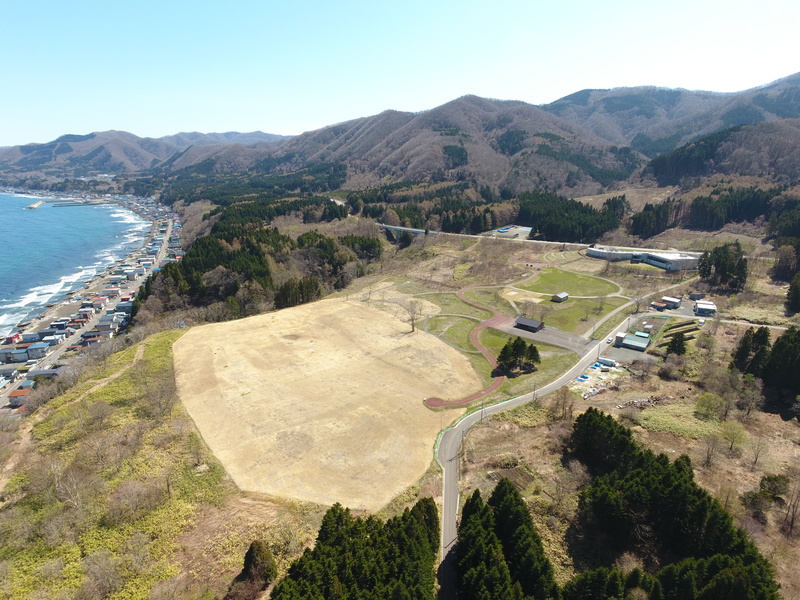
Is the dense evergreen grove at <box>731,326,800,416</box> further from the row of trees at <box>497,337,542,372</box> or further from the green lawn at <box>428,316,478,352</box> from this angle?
the green lawn at <box>428,316,478,352</box>

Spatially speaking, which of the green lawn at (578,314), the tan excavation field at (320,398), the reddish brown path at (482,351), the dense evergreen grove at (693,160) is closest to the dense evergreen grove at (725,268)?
the green lawn at (578,314)

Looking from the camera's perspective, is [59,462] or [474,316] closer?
[59,462]

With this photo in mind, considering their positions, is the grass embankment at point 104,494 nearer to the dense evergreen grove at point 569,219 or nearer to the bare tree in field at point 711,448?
the bare tree in field at point 711,448

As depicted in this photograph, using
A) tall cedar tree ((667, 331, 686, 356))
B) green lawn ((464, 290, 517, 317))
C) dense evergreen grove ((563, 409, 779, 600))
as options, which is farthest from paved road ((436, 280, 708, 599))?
green lawn ((464, 290, 517, 317))

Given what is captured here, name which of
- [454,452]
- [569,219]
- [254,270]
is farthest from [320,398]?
[569,219]

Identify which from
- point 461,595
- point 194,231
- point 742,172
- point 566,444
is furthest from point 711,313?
point 194,231

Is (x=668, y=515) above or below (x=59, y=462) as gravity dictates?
below

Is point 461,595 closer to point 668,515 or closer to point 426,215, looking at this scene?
point 668,515
